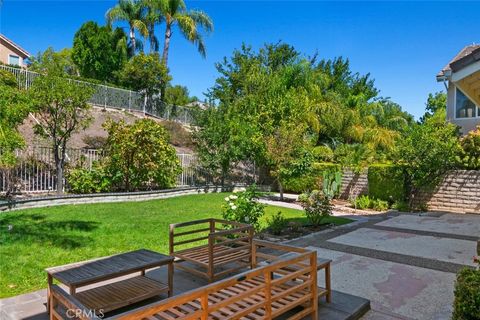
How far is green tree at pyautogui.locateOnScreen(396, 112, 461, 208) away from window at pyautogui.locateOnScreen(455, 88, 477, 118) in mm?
3556

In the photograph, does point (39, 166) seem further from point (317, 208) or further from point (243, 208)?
point (317, 208)

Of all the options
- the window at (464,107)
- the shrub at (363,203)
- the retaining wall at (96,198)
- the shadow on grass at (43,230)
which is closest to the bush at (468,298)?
the shadow on grass at (43,230)

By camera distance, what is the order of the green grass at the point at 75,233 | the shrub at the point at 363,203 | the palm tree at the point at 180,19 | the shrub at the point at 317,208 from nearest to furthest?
1. the green grass at the point at 75,233
2. the shrub at the point at 317,208
3. the shrub at the point at 363,203
4. the palm tree at the point at 180,19

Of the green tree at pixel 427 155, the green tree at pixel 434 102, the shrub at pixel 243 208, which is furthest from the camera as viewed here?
the green tree at pixel 434 102

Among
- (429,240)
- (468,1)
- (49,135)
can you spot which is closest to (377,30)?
(468,1)

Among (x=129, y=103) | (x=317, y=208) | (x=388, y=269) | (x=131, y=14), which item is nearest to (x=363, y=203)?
(x=317, y=208)

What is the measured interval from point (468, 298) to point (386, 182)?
1174 cm

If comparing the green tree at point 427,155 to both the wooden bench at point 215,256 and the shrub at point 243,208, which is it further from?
the wooden bench at point 215,256

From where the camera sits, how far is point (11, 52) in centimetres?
3284

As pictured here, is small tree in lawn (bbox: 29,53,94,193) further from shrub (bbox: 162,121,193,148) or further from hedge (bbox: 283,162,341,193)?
hedge (bbox: 283,162,341,193)

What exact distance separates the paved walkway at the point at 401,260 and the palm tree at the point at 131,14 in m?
25.8

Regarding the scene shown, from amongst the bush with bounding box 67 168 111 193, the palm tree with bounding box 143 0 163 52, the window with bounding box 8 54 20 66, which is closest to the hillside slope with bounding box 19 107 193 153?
the bush with bounding box 67 168 111 193

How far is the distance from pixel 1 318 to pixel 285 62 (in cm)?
2879

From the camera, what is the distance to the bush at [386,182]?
13.7m
